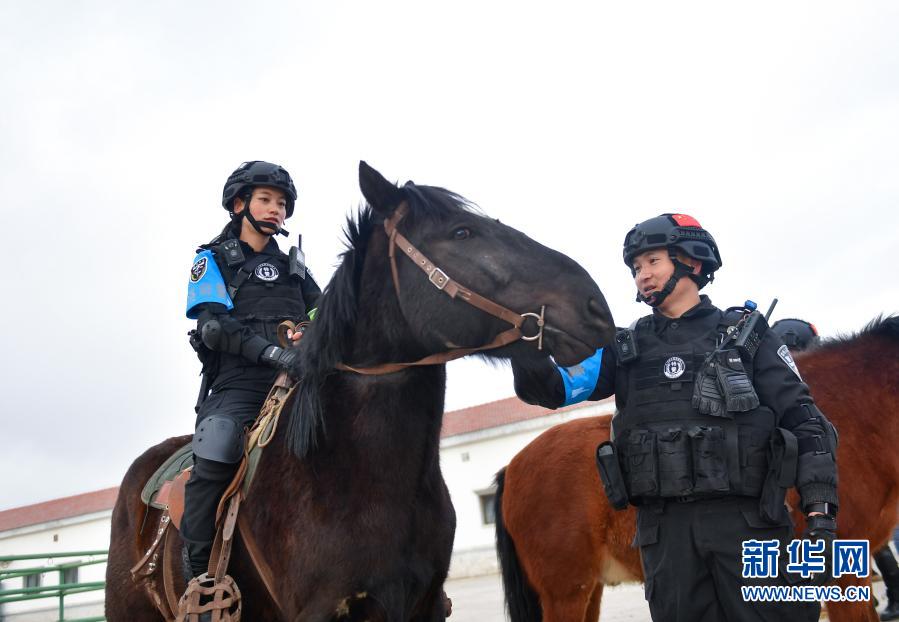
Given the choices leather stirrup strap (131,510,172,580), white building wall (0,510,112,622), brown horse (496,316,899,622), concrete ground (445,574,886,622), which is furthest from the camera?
white building wall (0,510,112,622)

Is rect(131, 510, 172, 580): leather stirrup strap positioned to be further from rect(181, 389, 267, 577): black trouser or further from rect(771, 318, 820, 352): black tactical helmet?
rect(771, 318, 820, 352): black tactical helmet

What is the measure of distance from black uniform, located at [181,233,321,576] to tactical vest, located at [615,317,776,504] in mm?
1861

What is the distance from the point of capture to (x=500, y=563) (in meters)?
6.03

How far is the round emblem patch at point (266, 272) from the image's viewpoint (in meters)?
3.88

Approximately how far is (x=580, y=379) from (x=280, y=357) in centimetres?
148

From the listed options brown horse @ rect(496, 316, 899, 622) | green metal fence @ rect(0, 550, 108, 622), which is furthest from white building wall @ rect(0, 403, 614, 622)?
brown horse @ rect(496, 316, 899, 622)

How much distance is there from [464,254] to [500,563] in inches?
150

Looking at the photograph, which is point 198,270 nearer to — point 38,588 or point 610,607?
point 38,588

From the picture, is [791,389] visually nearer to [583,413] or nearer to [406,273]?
[406,273]

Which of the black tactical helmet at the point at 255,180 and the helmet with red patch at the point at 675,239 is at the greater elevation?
the black tactical helmet at the point at 255,180

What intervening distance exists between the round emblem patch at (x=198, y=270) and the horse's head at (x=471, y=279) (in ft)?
3.16

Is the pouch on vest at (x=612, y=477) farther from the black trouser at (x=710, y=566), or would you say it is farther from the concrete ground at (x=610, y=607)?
the concrete ground at (x=610, y=607)

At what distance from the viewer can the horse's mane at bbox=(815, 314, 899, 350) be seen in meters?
5.84

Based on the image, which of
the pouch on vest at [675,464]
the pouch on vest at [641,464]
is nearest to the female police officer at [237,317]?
the pouch on vest at [641,464]
